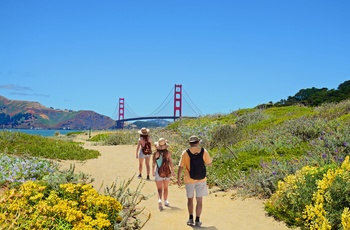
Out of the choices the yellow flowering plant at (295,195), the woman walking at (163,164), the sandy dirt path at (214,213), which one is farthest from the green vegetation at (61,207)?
the yellow flowering plant at (295,195)

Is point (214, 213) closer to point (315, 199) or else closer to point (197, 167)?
point (197, 167)

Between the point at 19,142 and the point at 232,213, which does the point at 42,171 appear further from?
the point at 19,142

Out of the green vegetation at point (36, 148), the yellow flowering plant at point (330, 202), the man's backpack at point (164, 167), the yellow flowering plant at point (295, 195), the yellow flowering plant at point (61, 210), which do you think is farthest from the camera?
the green vegetation at point (36, 148)

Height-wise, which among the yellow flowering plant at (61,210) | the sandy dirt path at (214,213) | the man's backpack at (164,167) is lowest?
the sandy dirt path at (214,213)

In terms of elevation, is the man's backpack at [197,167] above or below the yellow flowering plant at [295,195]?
above

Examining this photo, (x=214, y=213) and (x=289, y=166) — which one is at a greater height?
(x=289, y=166)

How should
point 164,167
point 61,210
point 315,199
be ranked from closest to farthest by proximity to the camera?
point 61,210 < point 315,199 < point 164,167

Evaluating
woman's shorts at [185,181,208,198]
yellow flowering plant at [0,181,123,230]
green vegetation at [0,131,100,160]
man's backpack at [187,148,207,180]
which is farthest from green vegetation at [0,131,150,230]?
green vegetation at [0,131,100,160]

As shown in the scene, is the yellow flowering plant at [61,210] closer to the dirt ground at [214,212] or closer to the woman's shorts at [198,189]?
the dirt ground at [214,212]

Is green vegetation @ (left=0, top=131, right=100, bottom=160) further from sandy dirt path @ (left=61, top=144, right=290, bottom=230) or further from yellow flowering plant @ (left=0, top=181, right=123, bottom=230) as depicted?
yellow flowering plant @ (left=0, top=181, right=123, bottom=230)

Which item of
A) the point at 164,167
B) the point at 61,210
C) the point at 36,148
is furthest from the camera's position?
the point at 36,148

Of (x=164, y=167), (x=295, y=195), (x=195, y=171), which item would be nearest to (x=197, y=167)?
(x=195, y=171)

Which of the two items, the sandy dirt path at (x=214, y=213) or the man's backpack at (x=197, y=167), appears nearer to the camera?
the man's backpack at (x=197, y=167)

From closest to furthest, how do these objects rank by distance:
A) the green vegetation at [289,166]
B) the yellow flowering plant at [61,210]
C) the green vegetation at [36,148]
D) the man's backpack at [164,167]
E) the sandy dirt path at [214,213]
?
1. the yellow flowering plant at [61,210]
2. the green vegetation at [289,166]
3. the sandy dirt path at [214,213]
4. the man's backpack at [164,167]
5. the green vegetation at [36,148]
